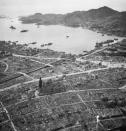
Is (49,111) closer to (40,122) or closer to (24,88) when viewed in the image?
(40,122)

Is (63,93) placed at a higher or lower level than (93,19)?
lower

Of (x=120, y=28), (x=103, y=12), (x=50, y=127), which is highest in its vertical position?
(x=103, y=12)

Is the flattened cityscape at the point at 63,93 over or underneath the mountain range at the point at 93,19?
underneath

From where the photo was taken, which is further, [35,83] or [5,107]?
[35,83]

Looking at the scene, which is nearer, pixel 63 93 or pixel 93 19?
pixel 63 93

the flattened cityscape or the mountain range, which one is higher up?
the mountain range

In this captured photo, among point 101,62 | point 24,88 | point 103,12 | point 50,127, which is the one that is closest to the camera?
point 50,127

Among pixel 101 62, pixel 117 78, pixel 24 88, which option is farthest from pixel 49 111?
pixel 101 62

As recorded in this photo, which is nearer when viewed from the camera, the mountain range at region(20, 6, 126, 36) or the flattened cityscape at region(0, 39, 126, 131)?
the flattened cityscape at region(0, 39, 126, 131)

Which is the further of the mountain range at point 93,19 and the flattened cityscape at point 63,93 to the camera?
the mountain range at point 93,19

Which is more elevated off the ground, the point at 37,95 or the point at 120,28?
the point at 120,28

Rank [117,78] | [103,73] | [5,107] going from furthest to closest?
1. [103,73]
2. [117,78]
3. [5,107]
